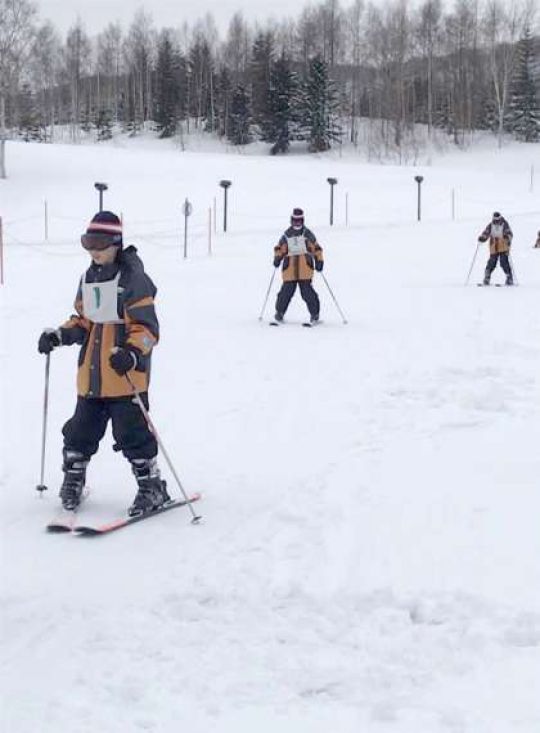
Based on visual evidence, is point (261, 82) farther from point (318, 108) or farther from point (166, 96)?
point (318, 108)

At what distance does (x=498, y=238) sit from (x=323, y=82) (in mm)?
42457

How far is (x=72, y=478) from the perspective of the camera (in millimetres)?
4918

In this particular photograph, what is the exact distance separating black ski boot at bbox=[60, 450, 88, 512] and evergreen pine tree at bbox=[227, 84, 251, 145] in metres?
56.0

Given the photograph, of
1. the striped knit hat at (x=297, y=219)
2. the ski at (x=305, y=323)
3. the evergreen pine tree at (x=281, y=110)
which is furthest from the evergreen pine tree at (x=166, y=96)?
the ski at (x=305, y=323)

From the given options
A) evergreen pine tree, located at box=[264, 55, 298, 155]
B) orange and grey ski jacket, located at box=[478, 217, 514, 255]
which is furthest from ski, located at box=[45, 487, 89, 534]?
evergreen pine tree, located at box=[264, 55, 298, 155]

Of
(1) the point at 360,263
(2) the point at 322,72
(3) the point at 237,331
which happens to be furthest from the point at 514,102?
(3) the point at 237,331

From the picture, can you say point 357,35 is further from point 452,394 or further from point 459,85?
point 452,394

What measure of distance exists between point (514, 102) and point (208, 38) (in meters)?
32.3

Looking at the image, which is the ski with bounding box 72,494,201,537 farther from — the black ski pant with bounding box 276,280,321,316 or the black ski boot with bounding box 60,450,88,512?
the black ski pant with bounding box 276,280,321,316

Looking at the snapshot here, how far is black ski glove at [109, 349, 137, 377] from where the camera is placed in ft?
14.4

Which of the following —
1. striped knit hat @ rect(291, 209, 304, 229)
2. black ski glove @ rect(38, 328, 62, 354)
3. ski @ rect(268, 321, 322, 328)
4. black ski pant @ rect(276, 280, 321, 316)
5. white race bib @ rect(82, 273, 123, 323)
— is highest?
striped knit hat @ rect(291, 209, 304, 229)

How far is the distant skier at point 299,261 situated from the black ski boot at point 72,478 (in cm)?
703

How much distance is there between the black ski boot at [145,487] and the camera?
16.0 ft

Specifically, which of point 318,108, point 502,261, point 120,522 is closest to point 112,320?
point 120,522
